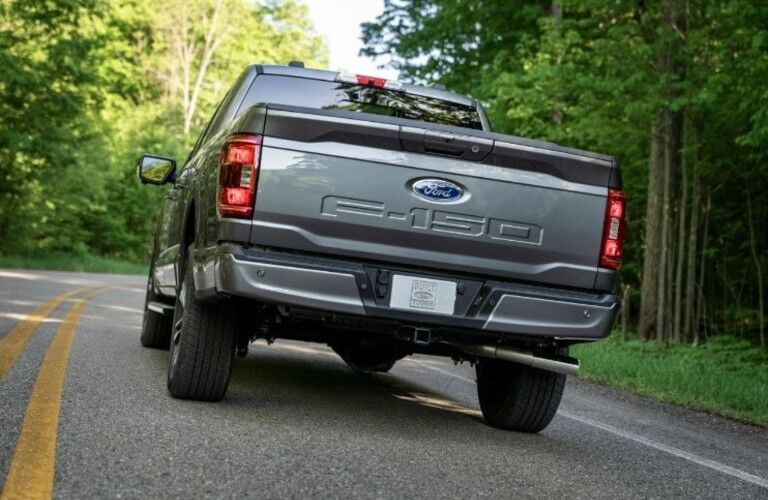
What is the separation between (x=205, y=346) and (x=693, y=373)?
23.1ft

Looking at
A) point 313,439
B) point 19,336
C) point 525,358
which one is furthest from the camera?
point 19,336

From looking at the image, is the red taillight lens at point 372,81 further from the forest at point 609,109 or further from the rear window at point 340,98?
the forest at point 609,109

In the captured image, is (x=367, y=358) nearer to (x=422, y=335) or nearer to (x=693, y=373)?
(x=422, y=335)

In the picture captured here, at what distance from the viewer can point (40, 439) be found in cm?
422

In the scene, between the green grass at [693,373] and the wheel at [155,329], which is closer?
the wheel at [155,329]

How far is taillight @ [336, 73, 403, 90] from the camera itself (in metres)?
6.96

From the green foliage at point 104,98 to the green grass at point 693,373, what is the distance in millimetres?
14255

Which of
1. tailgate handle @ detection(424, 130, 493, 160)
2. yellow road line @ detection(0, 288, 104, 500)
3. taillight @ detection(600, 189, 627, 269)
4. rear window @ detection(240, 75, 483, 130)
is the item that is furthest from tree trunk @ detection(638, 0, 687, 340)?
tailgate handle @ detection(424, 130, 493, 160)

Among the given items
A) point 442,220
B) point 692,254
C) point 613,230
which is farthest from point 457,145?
point 692,254

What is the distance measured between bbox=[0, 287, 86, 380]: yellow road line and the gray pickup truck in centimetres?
160

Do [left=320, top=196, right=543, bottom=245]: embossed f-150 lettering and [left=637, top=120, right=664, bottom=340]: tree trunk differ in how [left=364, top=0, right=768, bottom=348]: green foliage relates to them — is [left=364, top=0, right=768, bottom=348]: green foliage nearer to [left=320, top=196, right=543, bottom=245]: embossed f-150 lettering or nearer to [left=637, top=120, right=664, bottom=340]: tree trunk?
[left=637, top=120, right=664, bottom=340]: tree trunk

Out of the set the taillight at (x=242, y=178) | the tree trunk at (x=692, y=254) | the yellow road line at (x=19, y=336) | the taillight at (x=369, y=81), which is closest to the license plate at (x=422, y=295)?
the taillight at (x=242, y=178)

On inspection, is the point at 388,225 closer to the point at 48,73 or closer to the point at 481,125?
the point at 481,125

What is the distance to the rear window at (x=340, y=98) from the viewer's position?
6.87 m
